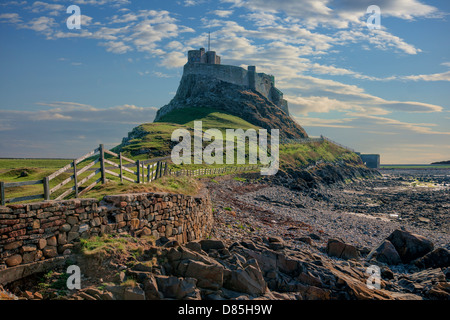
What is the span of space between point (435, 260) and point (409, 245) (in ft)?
5.44

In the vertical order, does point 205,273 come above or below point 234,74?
below

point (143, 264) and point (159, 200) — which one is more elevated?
point (159, 200)

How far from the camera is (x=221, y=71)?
390 ft

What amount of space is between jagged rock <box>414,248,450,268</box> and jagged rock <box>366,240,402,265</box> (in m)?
0.94

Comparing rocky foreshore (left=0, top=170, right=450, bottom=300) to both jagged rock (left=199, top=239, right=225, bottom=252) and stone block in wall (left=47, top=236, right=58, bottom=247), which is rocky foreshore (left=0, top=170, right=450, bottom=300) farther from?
stone block in wall (left=47, top=236, right=58, bottom=247)

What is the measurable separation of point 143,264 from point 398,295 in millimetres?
9451

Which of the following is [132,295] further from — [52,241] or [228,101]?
[228,101]

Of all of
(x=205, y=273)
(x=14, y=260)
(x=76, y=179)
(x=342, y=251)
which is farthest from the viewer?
(x=342, y=251)

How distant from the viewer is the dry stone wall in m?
9.02

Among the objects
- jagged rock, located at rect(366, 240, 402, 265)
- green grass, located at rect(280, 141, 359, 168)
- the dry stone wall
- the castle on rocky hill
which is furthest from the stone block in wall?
the castle on rocky hill

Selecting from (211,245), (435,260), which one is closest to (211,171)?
(435,260)
